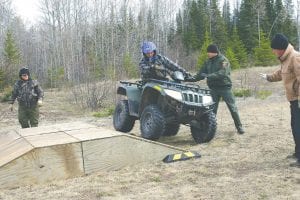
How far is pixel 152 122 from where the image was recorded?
742cm

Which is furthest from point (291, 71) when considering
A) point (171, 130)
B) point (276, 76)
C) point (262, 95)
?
point (262, 95)

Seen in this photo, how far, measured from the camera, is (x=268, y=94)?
18031mm

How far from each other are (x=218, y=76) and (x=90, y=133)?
9.44 feet

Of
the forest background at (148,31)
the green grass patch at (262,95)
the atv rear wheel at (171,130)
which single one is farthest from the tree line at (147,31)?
the atv rear wheel at (171,130)

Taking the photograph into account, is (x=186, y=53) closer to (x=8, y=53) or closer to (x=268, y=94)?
(x=8, y=53)

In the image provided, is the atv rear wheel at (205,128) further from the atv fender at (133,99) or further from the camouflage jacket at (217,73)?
the atv fender at (133,99)

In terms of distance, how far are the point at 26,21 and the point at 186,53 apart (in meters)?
34.7

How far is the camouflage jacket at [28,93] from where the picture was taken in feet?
28.8

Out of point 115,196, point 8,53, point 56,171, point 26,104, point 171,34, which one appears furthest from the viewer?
point 171,34

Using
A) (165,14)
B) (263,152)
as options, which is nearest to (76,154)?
(263,152)

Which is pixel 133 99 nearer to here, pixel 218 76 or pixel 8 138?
pixel 218 76

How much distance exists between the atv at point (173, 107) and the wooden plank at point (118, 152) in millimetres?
941

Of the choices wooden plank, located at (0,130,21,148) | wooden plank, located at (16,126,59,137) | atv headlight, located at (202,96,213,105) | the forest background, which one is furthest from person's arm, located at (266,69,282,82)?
the forest background

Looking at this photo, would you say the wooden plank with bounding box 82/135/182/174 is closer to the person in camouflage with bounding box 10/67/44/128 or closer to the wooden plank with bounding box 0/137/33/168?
the wooden plank with bounding box 0/137/33/168
